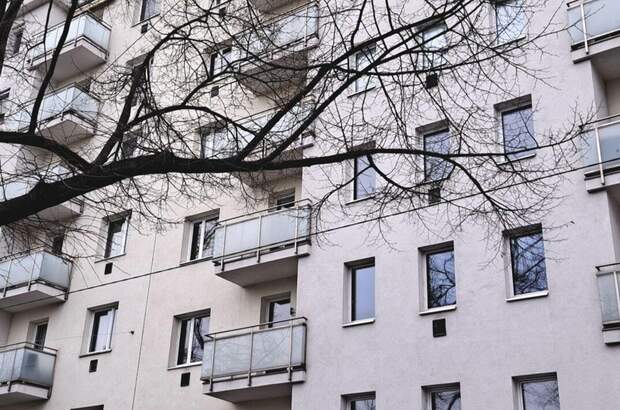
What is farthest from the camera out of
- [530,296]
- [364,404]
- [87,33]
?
[87,33]

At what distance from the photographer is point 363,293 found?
1800 cm

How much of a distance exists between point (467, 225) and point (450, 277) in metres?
1.05

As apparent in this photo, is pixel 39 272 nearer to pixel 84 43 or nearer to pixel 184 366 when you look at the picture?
pixel 184 366

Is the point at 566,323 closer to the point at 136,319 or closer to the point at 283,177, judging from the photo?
the point at 283,177

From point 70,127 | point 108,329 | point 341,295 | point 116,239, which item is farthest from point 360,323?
point 70,127

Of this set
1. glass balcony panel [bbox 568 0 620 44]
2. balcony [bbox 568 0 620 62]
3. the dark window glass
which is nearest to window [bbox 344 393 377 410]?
the dark window glass

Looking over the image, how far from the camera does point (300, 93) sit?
8508 mm

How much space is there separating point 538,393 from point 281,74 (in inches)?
317

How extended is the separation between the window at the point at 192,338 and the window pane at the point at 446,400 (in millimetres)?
6496

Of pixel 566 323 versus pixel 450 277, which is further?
pixel 450 277

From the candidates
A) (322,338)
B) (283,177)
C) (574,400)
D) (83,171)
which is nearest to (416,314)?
(322,338)

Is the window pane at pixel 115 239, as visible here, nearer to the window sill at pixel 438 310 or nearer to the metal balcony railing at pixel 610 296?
the window sill at pixel 438 310

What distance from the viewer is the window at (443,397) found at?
15789 millimetres

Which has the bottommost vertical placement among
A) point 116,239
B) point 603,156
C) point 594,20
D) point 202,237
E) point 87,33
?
point 603,156
